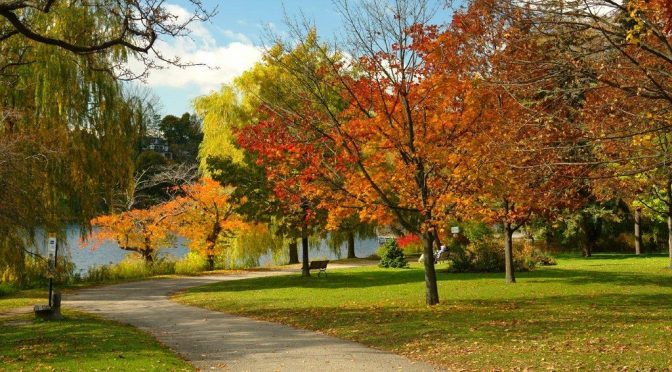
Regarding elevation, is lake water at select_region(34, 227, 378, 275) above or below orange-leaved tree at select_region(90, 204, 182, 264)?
below

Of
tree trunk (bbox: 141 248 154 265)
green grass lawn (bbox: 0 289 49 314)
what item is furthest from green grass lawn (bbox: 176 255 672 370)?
tree trunk (bbox: 141 248 154 265)

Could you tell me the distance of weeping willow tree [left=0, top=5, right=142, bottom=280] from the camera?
18844 millimetres

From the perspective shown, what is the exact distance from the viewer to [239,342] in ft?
33.9

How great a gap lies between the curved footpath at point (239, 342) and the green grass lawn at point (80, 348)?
442mm

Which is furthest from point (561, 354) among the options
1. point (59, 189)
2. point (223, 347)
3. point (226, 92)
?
point (226, 92)

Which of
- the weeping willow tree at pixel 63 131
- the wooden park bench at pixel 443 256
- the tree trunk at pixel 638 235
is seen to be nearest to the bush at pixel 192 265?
the weeping willow tree at pixel 63 131

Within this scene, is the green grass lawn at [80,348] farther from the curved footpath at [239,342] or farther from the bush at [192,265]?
the bush at [192,265]

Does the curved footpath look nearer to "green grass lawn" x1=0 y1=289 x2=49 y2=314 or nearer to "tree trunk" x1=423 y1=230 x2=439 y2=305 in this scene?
"green grass lawn" x1=0 y1=289 x2=49 y2=314

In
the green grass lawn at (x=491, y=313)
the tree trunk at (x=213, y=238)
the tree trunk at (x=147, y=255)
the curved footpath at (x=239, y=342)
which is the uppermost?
the tree trunk at (x=213, y=238)

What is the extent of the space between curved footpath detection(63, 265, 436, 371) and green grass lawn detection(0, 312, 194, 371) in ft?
1.45

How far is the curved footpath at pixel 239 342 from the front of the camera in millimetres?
8352

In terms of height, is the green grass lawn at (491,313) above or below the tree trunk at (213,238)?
below

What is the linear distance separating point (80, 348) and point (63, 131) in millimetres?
12940

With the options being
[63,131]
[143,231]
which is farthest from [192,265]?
[63,131]
